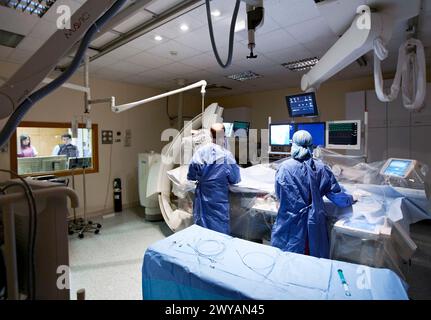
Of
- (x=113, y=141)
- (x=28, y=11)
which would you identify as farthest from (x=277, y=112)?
(x=28, y=11)

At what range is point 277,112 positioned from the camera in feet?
19.6

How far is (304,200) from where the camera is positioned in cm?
207

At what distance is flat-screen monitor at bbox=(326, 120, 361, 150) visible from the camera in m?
2.69

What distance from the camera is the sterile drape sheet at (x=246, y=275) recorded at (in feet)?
3.74

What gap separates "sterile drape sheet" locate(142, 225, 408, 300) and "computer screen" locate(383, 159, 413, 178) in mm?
1343

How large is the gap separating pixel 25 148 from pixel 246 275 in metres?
4.47

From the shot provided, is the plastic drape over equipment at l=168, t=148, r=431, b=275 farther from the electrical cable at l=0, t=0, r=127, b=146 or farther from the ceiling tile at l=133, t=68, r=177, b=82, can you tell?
the ceiling tile at l=133, t=68, r=177, b=82

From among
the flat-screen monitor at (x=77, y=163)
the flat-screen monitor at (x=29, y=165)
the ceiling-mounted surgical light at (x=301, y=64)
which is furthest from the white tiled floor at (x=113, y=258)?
the ceiling-mounted surgical light at (x=301, y=64)

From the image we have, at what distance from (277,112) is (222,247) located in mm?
4960

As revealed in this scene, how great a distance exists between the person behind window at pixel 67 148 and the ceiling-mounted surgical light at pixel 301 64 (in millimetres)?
3892

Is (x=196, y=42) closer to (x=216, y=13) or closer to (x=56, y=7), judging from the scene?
(x=216, y=13)

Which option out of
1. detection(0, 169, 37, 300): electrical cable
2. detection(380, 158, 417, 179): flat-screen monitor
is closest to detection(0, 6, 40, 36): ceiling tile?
detection(0, 169, 37, 300): electrical cable

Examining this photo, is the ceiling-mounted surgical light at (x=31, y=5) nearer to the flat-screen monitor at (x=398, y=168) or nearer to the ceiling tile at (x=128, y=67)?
the ceiling tile at (x=128, y=67)

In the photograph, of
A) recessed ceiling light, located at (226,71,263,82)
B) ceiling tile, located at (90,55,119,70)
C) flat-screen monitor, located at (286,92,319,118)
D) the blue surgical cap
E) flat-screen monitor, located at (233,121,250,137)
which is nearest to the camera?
the blue surgical cap
